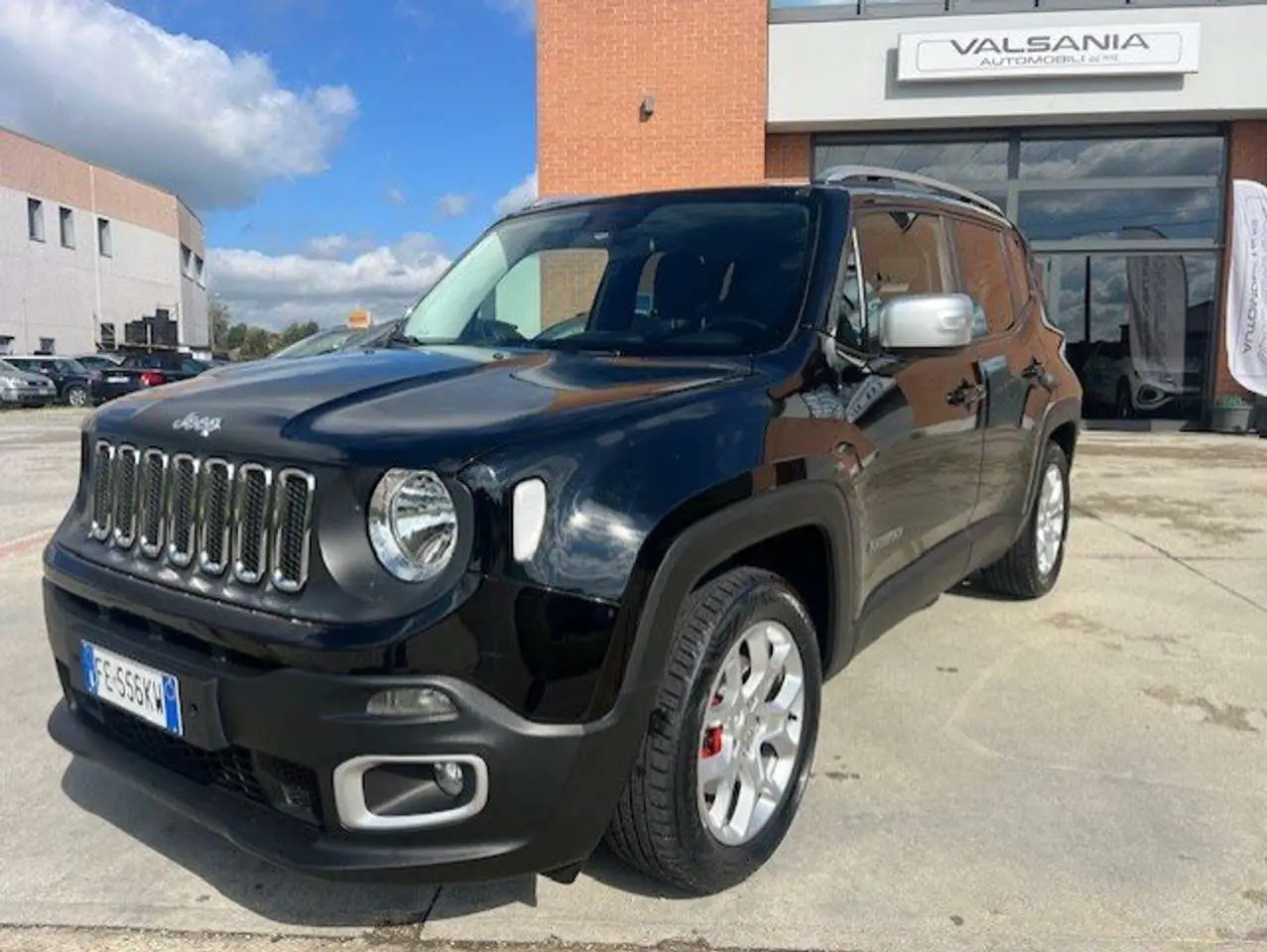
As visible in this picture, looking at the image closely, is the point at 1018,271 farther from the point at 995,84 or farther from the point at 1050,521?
the point at 995,84

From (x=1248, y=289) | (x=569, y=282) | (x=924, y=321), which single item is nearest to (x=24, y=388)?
(x=1248, y=289)

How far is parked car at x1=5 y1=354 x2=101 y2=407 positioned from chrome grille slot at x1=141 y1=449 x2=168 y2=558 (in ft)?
96.3

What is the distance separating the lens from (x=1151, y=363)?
576 inches

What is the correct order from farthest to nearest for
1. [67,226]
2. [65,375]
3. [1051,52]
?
[67,226]
[65,375]
[1051,52]

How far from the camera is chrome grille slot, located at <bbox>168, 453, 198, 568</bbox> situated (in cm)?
228

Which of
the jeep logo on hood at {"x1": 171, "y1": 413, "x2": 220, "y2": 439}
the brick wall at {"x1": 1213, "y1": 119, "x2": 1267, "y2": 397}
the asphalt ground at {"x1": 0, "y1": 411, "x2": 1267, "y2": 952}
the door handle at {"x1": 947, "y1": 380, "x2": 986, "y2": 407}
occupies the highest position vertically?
the brick wall at {"x1": 1213, "y1": 119, "x2": 1267, "y2": 397}

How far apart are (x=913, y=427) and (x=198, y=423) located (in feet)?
7.02

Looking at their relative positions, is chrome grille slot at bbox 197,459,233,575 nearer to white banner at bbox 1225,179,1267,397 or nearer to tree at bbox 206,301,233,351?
white banner at bbox 1225,179,1267,397

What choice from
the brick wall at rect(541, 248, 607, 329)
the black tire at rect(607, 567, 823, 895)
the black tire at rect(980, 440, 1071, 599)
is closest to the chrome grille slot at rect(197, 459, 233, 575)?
the black tire at rect(607, 567, 823, 895)

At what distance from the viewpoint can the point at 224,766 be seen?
2.24 m

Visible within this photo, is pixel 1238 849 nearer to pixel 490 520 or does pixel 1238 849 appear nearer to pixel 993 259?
pixel 490 520

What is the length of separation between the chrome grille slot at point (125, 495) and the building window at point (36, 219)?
49.2 meters

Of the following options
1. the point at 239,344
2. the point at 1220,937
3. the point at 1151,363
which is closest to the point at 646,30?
the point at 1151,363

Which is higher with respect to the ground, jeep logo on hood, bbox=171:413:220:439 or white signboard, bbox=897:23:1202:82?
white signboard, bbox=897:23:1202:82
